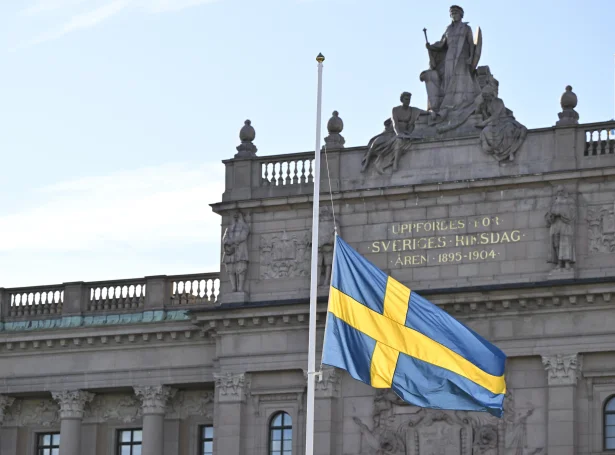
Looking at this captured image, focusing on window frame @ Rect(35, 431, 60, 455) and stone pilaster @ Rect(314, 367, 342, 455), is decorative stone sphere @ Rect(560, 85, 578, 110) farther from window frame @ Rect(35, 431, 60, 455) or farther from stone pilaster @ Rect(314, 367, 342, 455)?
window frame @ Rect(35, 431, 60, 455)

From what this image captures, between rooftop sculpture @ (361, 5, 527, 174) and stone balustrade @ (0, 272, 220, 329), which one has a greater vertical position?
rooftop sculpture @ (361, 5, 527, 174)

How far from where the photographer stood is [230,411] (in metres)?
54.9

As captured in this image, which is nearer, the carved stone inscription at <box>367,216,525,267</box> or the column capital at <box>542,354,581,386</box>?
the column capital at <box>542,354,581,386</box>

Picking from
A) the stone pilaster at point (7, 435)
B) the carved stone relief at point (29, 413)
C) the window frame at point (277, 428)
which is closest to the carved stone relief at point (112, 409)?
the carved stone relief at point (29, 413)

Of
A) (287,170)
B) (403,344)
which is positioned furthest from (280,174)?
(403,344)

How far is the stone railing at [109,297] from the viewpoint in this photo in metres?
58.0

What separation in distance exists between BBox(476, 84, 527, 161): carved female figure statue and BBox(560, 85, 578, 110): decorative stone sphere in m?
1.25

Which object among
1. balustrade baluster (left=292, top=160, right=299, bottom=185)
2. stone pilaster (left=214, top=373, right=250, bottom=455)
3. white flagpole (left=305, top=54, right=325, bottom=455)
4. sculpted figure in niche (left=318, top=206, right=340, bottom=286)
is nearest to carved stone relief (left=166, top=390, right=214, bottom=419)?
stone pilaster (left=214, top=373, right=250, bottom=455)

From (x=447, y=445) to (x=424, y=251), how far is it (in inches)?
213

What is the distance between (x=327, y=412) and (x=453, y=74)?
10.2 metres

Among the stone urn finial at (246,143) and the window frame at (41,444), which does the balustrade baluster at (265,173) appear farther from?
the window frame at (41,444)

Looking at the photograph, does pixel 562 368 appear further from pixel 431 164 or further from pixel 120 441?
pixel 120 441

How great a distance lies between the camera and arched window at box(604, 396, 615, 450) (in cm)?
5097

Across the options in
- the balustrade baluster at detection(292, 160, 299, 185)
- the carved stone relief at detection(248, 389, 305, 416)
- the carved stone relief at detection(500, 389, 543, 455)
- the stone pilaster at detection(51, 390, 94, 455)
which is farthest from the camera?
the stone pilaster at detection(51, 390, 94, 455)
